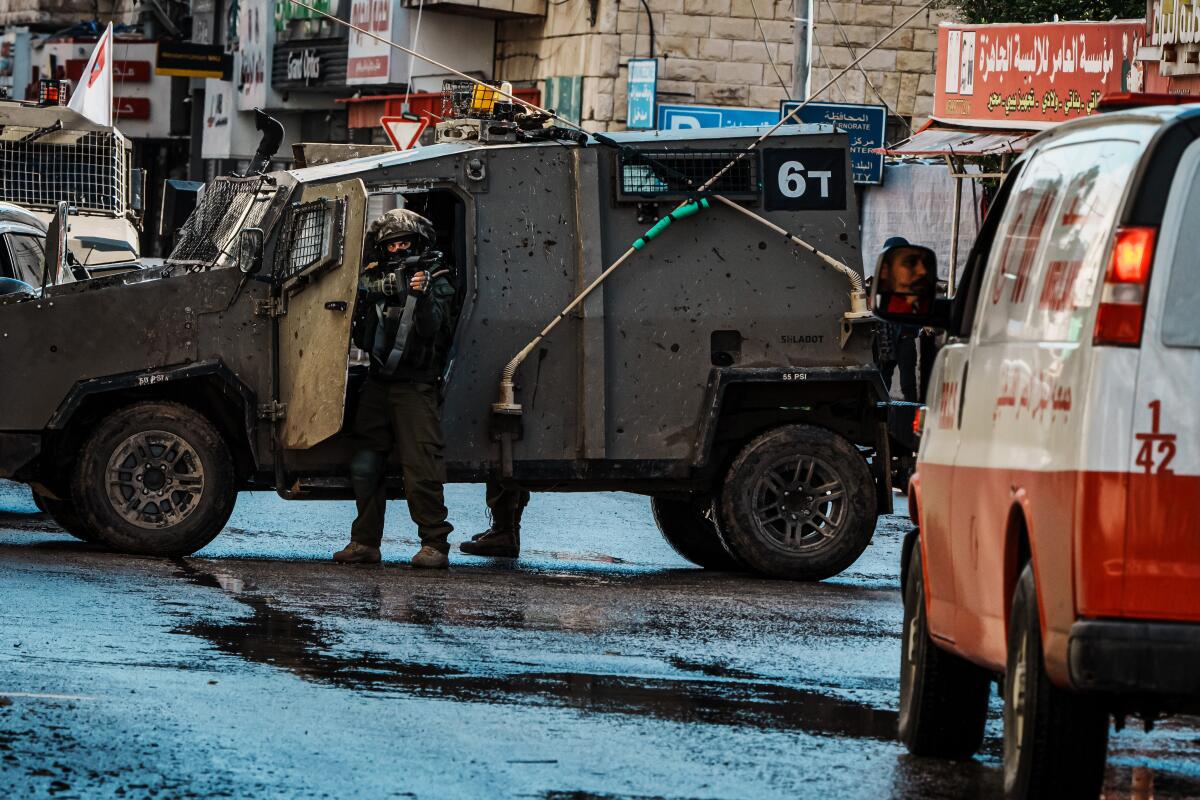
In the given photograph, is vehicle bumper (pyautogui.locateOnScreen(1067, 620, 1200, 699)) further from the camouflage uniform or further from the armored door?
the armored door

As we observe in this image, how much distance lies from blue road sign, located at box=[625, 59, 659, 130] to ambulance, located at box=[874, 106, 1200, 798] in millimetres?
22427

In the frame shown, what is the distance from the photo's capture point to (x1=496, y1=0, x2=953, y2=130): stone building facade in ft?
97.2

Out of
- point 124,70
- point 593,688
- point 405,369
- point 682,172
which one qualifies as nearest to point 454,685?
point 593,688

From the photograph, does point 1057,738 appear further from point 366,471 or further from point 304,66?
point 304,66

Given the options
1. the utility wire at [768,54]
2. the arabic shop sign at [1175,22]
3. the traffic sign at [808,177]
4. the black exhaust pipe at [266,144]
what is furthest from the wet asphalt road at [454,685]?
the utility wire at [768,54]

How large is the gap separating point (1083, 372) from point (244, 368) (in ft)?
23.9

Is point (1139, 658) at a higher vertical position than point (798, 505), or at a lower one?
higher

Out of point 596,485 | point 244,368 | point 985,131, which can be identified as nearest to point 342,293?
point 244,368

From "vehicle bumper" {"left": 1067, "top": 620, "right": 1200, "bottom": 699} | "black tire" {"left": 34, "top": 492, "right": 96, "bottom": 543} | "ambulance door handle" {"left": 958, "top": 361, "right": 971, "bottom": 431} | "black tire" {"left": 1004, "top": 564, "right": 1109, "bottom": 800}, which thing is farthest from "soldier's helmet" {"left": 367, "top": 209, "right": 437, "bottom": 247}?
"vehicle bumper" {"left": 1067, "top": 620, "right": 1200, "bottom": 699}

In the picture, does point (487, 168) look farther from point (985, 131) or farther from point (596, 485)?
point (985, 131)

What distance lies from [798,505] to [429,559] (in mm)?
1912

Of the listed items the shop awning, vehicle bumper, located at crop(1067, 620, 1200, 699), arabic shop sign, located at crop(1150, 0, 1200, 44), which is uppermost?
arabic shop sign, located at crop(1150, 0, 1200, 44)

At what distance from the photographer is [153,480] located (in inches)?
477

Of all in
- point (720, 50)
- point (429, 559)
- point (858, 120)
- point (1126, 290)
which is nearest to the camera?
point (1126, 290)
